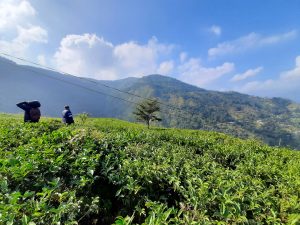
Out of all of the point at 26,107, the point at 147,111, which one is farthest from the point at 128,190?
the point at 147,111

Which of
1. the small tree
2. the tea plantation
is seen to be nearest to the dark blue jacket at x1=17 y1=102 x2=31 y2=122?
the tea plantation

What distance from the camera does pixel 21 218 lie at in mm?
2783

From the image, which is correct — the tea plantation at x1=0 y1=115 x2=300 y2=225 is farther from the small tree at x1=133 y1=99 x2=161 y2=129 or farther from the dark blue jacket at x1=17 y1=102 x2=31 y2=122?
the small tree at x1=133 y1=99 x2=161 y2=129

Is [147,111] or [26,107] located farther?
[147,111]

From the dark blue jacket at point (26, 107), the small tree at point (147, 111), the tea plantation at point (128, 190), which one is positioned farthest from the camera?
the small tree at point (147, 111)

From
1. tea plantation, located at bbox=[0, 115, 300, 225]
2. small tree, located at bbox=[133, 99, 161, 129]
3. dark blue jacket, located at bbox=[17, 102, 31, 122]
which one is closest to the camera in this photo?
tea plantation, located at bbox=[0, 115, 300, 225]

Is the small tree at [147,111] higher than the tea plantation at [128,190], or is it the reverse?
the tea plantation at [128,190]

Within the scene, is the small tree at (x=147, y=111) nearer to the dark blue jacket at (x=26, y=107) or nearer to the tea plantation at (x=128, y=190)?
the dark blue jacket at (x=26, y=107)

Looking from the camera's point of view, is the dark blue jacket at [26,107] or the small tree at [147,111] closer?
the dark blue jacket at [26,107]

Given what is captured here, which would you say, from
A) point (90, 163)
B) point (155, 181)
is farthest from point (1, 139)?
A: point (155, 181)

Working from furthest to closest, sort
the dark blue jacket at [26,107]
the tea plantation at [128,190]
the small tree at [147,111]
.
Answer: the small tree at [147,111], the dark blue jacket at [26,107], the tea plantation at [128,190]

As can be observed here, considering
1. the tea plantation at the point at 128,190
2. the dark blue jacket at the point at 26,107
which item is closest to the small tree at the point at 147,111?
the dark blue jacket at the point at 26,107

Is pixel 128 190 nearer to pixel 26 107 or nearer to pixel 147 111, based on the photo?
pixel 26 107

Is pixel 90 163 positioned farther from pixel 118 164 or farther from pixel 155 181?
pixel 155 181
